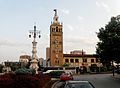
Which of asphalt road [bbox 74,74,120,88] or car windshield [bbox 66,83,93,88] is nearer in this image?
car windshield [bbox 66,83,93,88]

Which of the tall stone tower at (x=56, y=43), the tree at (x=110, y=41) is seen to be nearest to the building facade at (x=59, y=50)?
the tall stone tower at (x=56, y=43)

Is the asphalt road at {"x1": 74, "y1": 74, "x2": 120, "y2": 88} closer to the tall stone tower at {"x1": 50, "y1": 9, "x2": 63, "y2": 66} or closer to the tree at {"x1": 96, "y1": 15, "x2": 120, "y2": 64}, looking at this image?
the tree at {"x1": 96, "y1": 15, "x2": 120, "y2": 64}

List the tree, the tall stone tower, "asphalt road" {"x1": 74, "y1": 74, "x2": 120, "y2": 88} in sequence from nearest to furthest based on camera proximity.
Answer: "asphalt road" {"x1": 74, "y1": 74, "x2": 120, "y2": 88} < the tree < the tall stone tower

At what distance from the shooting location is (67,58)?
168750mm

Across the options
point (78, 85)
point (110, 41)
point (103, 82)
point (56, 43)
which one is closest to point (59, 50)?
point (56, 43)

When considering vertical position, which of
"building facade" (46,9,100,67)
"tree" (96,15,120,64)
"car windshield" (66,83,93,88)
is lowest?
"car windshield" (66,83,93,88)

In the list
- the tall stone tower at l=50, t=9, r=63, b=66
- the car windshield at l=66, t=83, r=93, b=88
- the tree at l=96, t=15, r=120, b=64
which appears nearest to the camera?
the car windshield at l=66, t=83, r=93, b=88

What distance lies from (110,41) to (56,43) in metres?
110

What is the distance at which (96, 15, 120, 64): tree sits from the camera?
2217 inches

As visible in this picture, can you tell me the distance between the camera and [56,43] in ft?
545

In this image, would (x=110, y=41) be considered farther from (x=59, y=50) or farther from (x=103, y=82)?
(x=59, y=50)

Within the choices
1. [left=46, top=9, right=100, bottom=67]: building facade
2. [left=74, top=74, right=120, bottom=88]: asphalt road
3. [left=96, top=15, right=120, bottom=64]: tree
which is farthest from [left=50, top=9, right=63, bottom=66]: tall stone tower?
[left=74, top=74, right=120, bottom=88]: asphalt road

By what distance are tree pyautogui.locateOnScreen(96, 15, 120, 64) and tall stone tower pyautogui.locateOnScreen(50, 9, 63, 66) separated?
339 feet

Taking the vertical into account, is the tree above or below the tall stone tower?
below
